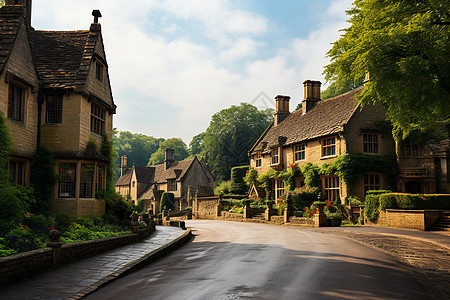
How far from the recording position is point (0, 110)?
48.9 feet

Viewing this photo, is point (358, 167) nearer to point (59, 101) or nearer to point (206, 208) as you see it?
point (206, 208)

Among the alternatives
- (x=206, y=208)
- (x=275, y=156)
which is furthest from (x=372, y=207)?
(x=206, y=208)

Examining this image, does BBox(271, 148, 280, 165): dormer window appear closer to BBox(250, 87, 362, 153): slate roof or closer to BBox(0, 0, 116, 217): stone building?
BBox(250, 87, 362, 153): slate roof

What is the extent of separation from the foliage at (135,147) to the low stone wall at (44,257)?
110m

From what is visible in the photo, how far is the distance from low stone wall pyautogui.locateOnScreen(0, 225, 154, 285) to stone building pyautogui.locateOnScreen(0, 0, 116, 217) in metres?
4.80

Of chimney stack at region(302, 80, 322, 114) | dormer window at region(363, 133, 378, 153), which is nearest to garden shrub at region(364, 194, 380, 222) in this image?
dormer window at region(363, 133, 378, 153)

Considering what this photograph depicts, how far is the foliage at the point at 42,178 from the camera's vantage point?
17.1 meters

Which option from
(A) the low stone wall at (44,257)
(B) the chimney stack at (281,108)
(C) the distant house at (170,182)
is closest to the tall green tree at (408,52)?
(A) the low stone wall at (44,257)

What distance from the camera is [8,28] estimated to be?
16.2 meters

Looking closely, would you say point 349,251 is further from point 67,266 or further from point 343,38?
point 67,266

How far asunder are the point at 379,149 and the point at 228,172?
42.5 meters

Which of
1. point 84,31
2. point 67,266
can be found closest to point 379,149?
point 84,31

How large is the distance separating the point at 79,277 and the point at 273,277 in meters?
4.79

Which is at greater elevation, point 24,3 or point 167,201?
point 24,3
